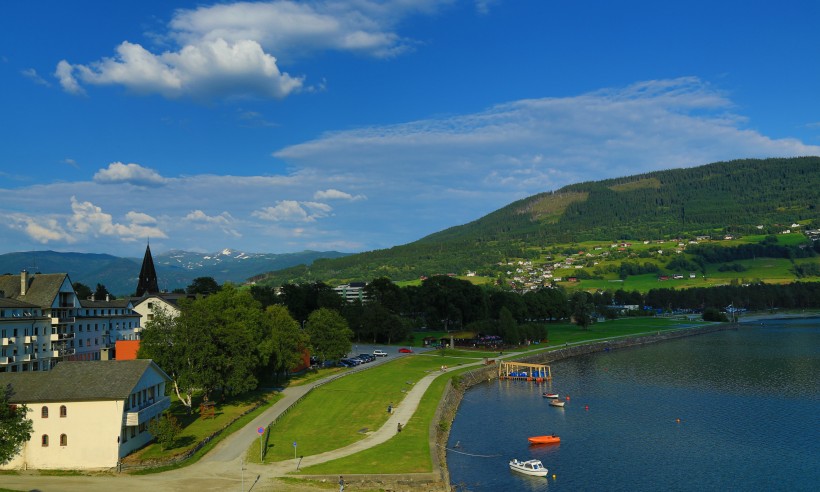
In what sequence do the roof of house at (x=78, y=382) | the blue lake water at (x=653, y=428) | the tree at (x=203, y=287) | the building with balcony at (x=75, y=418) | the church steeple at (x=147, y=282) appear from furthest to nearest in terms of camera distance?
1. the tree at (x=203, y=287)
2. the church steeple at (x=147, y=282)
3. the blue lake water at (x=653, y=428)
4. the roof of house at (x=78, y=382)
5. the building with balcony at (x=75, y=418)

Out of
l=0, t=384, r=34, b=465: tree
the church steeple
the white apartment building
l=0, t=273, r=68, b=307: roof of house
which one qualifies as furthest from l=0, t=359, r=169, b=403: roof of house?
the church steeple

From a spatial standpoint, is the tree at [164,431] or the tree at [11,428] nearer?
the tree at [11,428]

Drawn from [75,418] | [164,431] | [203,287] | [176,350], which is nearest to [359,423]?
[164,431]

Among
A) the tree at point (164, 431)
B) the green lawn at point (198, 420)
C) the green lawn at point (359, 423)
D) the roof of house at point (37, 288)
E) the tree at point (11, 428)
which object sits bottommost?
the green lawn at point (359, 423)

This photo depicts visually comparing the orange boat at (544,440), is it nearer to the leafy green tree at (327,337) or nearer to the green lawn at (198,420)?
the green lawn at (198,420)

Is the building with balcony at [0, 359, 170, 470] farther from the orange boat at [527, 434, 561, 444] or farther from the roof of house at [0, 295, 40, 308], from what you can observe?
the orange boat at [527, 434, 561, 444]

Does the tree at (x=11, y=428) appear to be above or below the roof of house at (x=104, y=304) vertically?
below

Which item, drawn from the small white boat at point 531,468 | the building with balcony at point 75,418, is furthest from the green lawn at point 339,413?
the small white boat at point 531,468

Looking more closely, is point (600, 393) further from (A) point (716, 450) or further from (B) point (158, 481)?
(B) point (158, 481)
